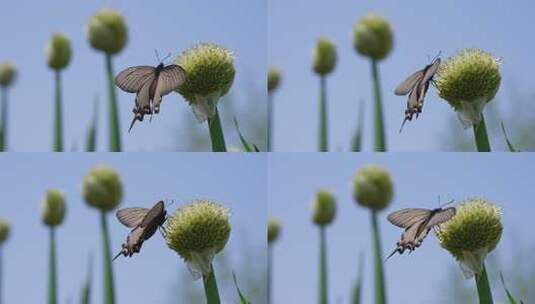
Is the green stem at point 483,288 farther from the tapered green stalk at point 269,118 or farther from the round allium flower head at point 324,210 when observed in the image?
the tapered green stalk at point 269,118

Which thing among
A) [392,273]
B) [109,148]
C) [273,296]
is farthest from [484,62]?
[109,148]

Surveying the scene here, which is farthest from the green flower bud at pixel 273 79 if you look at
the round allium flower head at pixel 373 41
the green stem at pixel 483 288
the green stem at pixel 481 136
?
the green stem at pixel 483 288

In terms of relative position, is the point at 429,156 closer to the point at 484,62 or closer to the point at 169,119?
the point at 484,62

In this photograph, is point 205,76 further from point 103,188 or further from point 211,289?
point 211,289

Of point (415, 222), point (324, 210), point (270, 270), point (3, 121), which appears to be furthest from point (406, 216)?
point (3, 121)

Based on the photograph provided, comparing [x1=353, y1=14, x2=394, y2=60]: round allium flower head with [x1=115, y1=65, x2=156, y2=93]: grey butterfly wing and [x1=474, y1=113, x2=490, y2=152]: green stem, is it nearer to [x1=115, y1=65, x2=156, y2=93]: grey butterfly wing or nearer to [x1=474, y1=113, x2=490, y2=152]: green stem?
[x1=474, y1=113, x2=490, y2=152]: green stem

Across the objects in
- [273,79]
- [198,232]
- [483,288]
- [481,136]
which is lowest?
[483,288]
